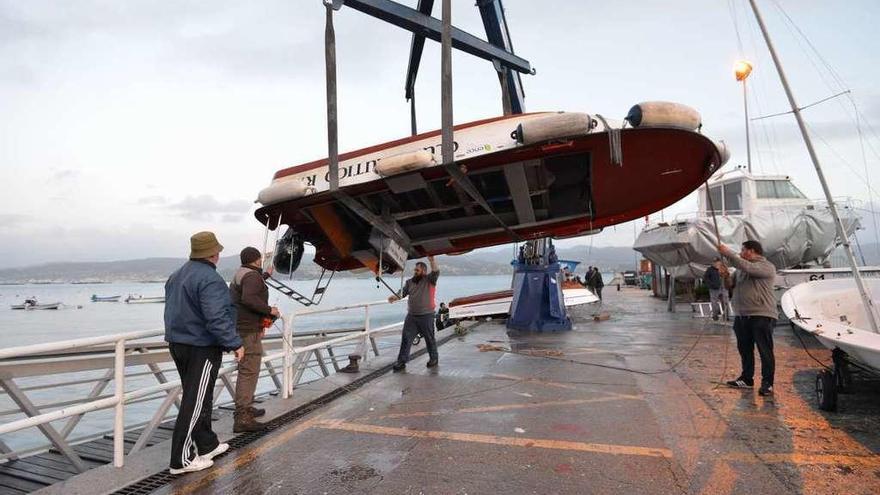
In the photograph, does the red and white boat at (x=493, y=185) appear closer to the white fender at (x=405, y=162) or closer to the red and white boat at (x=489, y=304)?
the white fender at (x=405, y=162)

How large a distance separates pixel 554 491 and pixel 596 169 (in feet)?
13.4

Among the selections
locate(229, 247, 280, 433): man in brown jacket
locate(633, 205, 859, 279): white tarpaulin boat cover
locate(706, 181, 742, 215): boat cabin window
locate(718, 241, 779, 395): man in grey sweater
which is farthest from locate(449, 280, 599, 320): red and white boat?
locate(229, 247, 280, 433): man in brown jacket

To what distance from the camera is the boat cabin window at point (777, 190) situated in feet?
55.6

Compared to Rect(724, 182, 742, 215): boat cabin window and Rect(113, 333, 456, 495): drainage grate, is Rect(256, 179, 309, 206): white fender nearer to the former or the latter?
Rect(113, 333, 456, 495): drainage grate

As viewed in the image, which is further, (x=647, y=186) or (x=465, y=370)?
(x=465, y=370)

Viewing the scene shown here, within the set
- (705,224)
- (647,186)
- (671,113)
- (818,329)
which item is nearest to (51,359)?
(671,113)

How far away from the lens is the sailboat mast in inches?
234

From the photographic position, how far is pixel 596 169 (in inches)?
243

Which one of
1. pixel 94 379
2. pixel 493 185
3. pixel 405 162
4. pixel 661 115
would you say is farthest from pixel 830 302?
pixel 94 379

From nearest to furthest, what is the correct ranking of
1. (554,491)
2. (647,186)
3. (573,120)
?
(554,491)
(573,120)
(647,186)

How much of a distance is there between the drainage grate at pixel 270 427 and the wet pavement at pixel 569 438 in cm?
14

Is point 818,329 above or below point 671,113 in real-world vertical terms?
below

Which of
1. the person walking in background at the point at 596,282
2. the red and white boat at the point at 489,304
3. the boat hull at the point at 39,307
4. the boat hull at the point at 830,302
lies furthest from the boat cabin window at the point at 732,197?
the boat hull at the point at 39,307

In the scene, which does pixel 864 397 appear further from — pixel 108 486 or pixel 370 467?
pixel 108 486
